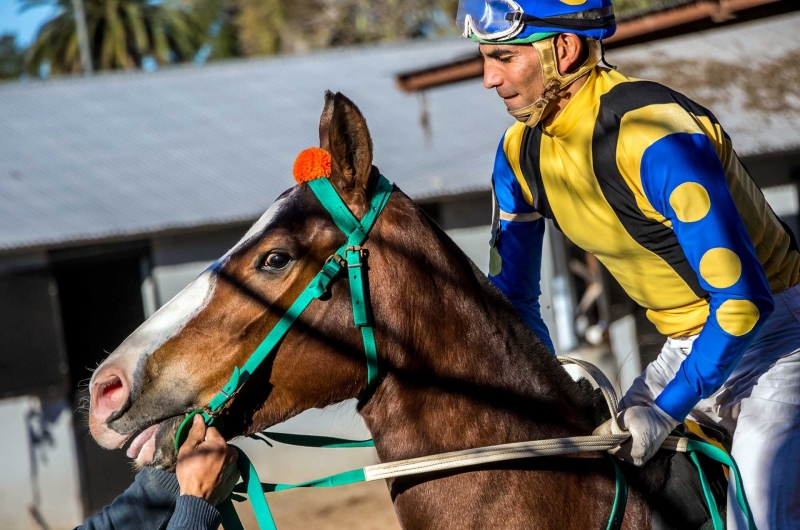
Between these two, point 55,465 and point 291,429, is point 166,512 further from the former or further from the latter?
point 55,465

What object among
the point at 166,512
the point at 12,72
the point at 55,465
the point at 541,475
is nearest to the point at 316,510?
the point at 55,465

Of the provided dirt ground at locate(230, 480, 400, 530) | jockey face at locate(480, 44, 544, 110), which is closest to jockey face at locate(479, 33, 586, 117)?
jockey face at locate(480, 44, 544, 110)

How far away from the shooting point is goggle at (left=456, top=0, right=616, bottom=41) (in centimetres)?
242

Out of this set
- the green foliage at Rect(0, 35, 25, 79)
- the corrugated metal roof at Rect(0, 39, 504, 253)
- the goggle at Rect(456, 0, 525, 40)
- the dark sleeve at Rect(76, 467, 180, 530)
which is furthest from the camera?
the green foliage at Rect(0, 35, 25, 79)

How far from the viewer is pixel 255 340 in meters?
2.28

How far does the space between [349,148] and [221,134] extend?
1105 cm

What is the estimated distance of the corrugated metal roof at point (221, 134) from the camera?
34.5ft

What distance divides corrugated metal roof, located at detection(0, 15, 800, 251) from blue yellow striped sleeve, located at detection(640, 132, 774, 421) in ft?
26.9

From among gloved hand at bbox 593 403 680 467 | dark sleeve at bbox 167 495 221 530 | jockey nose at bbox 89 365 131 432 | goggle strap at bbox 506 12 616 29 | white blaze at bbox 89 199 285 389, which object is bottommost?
dark sleeve at bbox 167 495 221 530

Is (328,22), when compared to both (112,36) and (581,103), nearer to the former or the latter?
(112,36)

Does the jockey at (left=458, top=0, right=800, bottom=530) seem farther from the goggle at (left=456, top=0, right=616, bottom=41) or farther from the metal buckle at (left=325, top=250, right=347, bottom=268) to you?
the metal buckle at (left=325, top=250, right=347, bottom=268)

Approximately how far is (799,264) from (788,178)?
30.9ft

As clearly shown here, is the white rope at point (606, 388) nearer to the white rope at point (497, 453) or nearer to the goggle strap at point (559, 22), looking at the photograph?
the white rope at point (497, 453)

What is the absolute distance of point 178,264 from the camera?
10.3 m
